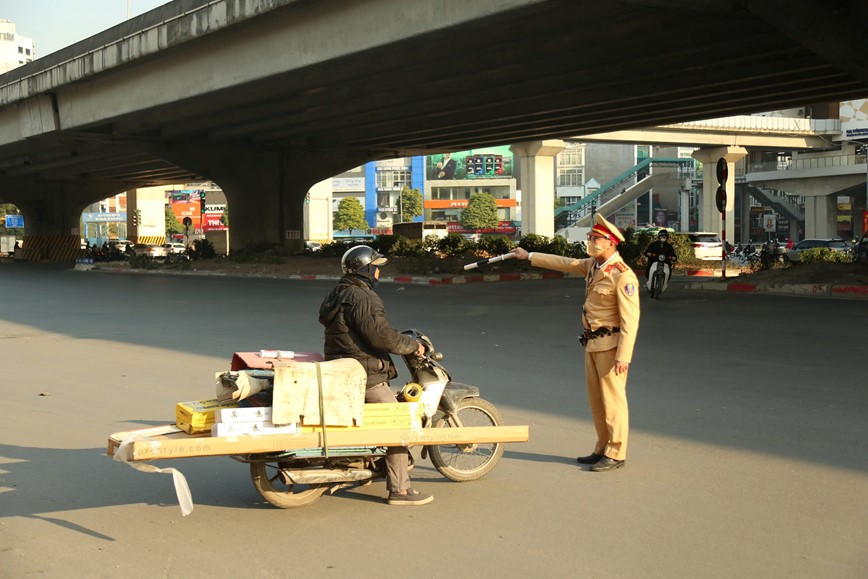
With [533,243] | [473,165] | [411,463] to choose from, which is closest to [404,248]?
[533,243]

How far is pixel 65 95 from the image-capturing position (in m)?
34.5

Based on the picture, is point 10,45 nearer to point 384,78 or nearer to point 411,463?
point 384,78

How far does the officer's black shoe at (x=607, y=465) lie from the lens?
6.39 m

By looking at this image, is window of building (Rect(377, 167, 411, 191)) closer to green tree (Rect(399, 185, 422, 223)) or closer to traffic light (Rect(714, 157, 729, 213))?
green tree (Rect(399, 185, 422, 223))

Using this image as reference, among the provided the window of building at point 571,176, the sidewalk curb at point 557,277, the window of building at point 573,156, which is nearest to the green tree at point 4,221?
the window of building at point 571,176

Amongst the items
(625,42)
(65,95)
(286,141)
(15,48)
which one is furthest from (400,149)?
(15,48)

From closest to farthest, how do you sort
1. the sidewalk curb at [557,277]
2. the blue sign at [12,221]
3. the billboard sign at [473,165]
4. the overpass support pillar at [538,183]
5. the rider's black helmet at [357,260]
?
the rider's black helmet at [357,260] < the sidewalk curb at [557,277] < the overpass support pillar at [538,183] < the blue sign at [12,221] < the billboard sign at [473,165]

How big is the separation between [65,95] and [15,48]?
569 ft

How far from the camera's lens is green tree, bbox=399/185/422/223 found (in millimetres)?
118188

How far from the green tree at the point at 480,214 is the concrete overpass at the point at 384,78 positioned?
203 ft

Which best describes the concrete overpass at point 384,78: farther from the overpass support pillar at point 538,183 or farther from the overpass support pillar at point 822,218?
the overpass support pillar at point 822,218

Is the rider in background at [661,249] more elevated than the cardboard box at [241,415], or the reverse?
the rider in background at [661,249]

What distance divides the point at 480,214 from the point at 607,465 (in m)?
103

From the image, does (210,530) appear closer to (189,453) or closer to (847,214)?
(189,453)
